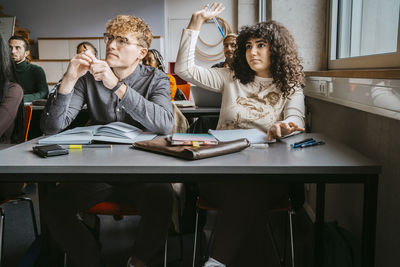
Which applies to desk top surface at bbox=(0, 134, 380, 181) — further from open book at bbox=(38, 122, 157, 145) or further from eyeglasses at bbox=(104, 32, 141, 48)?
eyeglasses at bbox=(104, 32, 141, 48)

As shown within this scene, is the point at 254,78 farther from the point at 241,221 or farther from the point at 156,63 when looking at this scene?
the point at 156,63

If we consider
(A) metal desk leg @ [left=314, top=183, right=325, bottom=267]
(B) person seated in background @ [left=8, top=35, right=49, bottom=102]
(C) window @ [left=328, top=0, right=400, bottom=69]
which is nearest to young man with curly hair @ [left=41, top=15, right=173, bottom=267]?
(A) metal desk leg @ [left=314, top=183, right=325, bottom=267]

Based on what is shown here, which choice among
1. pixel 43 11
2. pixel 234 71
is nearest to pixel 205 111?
pixel 234 71

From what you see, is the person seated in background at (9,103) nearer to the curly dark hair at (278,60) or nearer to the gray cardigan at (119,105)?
the gray cardigan at (119,105)

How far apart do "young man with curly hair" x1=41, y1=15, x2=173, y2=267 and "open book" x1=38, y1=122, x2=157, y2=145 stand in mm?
92

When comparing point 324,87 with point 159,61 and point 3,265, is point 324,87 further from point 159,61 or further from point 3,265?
point 159,61

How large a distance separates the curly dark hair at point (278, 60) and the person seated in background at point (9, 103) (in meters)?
1.19

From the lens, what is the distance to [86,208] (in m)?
1.53

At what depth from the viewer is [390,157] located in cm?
135

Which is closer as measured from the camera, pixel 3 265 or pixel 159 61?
pixel 3 265

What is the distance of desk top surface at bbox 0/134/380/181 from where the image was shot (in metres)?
1.11

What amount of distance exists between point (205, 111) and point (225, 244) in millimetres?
1457

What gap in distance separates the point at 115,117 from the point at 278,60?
33.2 inches

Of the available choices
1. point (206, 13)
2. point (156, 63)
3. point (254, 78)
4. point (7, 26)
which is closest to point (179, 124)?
point (254, 78)
